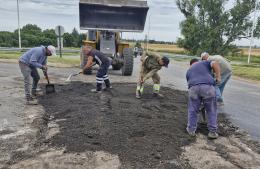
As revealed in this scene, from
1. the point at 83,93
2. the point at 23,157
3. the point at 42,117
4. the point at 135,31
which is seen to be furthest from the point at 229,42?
the point at 23,157

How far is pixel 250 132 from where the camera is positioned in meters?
8.31

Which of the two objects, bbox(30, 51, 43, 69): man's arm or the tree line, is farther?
the tree line

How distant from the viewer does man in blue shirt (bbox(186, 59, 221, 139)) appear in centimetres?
755

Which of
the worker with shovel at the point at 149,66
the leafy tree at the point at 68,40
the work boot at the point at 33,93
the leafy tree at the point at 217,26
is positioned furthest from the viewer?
the leafy tree at the point at 68,40

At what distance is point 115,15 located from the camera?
17969 millimetres

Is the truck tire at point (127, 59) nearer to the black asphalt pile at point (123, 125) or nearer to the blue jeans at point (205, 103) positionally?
the black asphalt pile at point (123, 125)

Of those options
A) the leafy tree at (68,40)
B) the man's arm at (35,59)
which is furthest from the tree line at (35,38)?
the man's arm at (35,59)

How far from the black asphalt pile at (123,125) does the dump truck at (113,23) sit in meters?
6.10

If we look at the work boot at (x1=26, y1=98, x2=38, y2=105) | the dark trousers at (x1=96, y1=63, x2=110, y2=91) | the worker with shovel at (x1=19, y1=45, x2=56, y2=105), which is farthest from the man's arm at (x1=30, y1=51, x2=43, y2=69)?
the dark trousers at (x1=96, y1=63, x2=110, y2=91)

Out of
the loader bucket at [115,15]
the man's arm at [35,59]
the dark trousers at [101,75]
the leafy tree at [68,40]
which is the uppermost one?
the loader bucket at [115,15]

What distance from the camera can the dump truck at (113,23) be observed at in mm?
17438

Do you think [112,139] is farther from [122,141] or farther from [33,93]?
[33,93]

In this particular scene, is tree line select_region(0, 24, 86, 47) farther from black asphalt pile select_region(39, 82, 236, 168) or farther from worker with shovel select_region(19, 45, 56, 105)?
black asphalt pile select_region(39, 82, 236, 168)

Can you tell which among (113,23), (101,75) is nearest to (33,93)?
(101,75)
